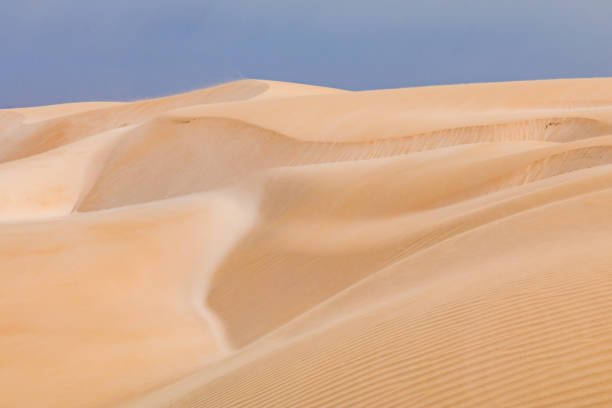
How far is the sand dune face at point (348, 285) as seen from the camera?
3.84m

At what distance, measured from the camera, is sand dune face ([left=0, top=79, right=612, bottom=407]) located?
3842 millimetres

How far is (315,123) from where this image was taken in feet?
77.4

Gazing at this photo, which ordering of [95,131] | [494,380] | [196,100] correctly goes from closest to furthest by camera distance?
[494,380], [95,131], [196,100]

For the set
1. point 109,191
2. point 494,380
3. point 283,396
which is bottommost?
point 109,191

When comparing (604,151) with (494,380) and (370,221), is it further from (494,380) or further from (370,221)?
(494,380)

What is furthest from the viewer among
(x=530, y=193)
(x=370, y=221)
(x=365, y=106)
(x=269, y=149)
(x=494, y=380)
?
(x=365, y=106)

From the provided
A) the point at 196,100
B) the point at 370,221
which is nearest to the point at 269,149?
the point at 370,221

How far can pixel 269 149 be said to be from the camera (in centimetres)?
2264

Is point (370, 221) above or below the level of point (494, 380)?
below

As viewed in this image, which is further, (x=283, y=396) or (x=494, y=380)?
(x=283, y=396)

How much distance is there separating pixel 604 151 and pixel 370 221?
4206mm

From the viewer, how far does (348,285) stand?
8438mm

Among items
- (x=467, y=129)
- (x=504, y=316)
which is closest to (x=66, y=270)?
(x=504, y=316)

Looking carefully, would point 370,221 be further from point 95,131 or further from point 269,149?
point 95,131
